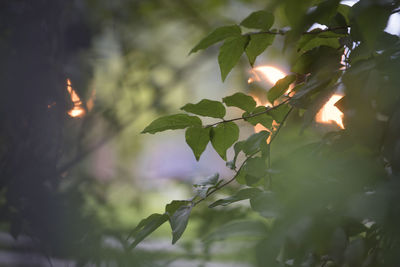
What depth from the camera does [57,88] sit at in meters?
0.88

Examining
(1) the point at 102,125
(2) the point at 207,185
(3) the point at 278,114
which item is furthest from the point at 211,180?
(1) the point at 102,125

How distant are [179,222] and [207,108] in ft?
0.46

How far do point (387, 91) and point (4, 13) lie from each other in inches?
41.5

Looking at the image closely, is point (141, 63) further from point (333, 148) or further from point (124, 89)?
point (333, 148)

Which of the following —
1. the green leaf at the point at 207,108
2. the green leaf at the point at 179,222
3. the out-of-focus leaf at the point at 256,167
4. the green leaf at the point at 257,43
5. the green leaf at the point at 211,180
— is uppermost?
the green leaf at the point at 257,43

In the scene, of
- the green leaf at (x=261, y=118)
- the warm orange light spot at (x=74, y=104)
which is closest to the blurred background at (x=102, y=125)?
the warm orange light spot at (x=74, y=104)

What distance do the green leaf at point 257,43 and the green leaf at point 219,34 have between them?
0.03 meters

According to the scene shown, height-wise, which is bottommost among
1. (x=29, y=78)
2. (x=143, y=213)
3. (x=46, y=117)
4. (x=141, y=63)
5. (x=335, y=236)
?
(x=335, y=236)

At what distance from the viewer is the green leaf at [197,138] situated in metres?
0.40

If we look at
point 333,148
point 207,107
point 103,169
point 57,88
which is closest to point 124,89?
point 103,169

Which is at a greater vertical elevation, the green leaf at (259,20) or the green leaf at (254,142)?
the green leaf at (259,20)

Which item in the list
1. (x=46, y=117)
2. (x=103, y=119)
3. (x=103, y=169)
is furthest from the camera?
(x=103, y=169)

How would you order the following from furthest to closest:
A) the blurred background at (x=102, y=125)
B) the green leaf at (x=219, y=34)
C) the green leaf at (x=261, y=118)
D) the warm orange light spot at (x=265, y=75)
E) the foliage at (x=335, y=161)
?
the blurred background at (x=102, y=125), the warm orange light spot at (x=265, y=75), the green leaf at (x=261, y=118), the green leaf at (x=219, y=34), the foliage at (x=335, y=161)

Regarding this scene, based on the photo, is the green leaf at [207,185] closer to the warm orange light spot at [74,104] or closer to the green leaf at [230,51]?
the green leaf at [230,51]
